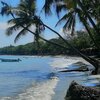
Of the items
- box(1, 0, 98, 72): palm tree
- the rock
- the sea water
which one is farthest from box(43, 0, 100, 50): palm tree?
the rock

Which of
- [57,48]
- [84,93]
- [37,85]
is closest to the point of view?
[84,93]

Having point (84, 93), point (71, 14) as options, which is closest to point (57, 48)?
point (71, 14)

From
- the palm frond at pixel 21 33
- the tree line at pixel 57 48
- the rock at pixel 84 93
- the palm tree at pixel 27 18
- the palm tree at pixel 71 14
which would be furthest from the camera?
the tree line at pixel 57 48

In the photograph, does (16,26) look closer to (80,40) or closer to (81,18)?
(81,18)

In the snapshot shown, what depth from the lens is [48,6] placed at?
25.6 metres

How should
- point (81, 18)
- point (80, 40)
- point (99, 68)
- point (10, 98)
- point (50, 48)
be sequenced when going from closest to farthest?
point (10, 98) < point (81, 18) < point (99, 68) < point (80, 40) < point (50, 48)

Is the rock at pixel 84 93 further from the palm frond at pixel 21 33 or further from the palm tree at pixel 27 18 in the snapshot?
the palm frond at pixel 21 33

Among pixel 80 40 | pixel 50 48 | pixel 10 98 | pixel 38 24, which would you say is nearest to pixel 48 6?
pixel 38 24

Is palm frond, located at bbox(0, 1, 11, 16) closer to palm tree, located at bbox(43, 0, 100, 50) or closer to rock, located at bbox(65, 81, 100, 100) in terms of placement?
palm tree, located at bbox(43, 0, 100, 50)

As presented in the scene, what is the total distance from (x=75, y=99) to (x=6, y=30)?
19.2 metres

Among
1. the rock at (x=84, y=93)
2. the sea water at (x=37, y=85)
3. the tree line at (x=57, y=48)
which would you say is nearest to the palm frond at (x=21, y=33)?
the tree line at (x=57, y=48)

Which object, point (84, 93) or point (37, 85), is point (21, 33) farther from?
point (84, 93)

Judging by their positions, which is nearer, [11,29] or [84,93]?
[84,93]

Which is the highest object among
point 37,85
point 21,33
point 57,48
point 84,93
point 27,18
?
point 27,18
